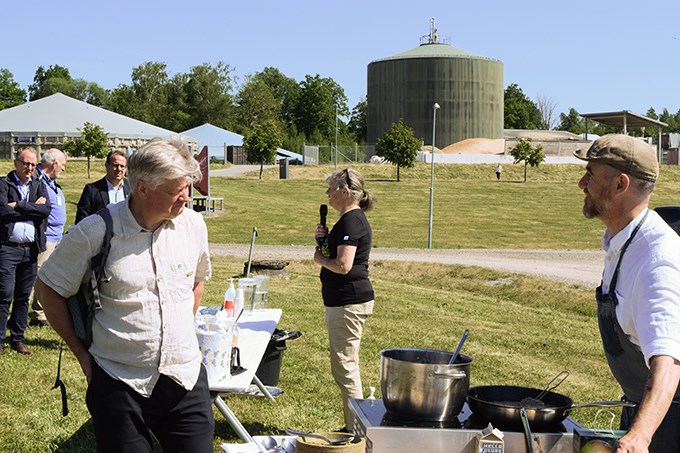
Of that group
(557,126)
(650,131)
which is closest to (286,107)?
(557,126)

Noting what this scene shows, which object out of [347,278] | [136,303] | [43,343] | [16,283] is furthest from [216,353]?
[43,343]

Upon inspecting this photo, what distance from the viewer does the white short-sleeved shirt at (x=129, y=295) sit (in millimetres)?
3254

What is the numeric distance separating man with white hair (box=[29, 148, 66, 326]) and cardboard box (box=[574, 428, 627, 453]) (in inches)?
258

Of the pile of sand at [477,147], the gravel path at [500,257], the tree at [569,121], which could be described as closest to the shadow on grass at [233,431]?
the gravel path at [500,257]

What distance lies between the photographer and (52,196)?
900cm

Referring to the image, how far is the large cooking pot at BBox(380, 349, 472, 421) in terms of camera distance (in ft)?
11.1

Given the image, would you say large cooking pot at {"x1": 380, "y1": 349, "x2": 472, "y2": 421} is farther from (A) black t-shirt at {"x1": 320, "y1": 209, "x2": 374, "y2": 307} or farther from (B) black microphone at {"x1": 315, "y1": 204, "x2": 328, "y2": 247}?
(B) black microphone at {"x1": 315, "y1": 204, "x2": 328, "y2": 247}

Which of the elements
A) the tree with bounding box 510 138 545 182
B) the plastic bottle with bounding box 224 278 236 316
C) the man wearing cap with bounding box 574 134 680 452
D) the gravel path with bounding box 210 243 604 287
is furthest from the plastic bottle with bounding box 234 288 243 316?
the tree with bounding box 510 138 545 182

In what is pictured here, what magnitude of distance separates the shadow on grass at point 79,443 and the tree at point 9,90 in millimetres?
106392

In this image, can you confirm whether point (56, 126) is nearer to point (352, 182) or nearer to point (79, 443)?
point (79, 443)

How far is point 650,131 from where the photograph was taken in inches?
5497

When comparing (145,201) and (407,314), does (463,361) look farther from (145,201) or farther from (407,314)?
(407,314)

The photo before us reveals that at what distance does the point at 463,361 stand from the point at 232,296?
9.22 feet

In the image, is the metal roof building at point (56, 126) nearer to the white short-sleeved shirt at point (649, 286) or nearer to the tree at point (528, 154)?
the tree at point (528, 154)
